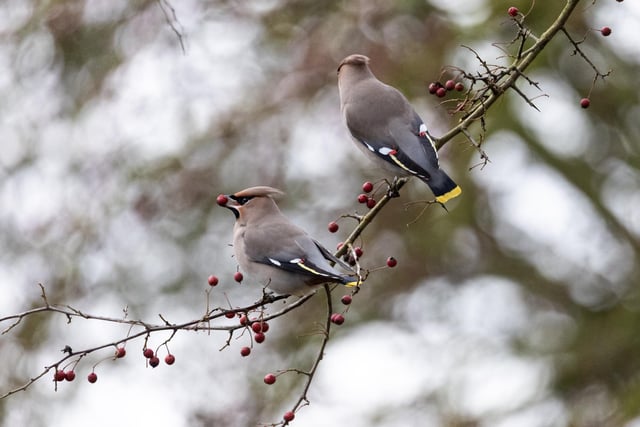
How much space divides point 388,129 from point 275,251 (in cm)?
79

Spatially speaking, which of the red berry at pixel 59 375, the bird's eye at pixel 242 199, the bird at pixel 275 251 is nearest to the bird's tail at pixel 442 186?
the bird at pixel 275 251

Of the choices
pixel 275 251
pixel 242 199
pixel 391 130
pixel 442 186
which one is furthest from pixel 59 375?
pixel 391 130

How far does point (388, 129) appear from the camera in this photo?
5.39 m

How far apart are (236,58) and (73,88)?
122 centimetres

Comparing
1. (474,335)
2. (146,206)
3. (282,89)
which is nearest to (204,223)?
(146,206)

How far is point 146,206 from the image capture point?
9273 mm

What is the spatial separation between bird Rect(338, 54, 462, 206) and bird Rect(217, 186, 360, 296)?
0.46 metres

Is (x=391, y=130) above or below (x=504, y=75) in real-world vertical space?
below

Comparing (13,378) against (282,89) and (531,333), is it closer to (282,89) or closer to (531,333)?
(282,89)

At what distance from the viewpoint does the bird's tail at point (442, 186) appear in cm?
493

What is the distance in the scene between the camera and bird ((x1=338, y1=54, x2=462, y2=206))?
199 inches

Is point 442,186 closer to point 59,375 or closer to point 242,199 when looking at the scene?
point 242,199

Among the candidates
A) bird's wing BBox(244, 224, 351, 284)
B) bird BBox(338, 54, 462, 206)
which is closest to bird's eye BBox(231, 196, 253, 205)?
bird's wing BBox(244, 224, 351, 284)

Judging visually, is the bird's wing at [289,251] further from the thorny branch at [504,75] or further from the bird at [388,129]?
the thorny branch at [504,75]
